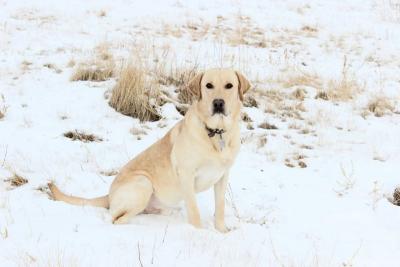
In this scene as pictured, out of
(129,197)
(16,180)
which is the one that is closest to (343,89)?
(129,197)

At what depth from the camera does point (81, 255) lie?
2770mm

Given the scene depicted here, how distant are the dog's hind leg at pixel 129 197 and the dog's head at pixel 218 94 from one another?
26.8 inches

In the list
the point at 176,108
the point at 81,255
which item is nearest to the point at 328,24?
the point at 176,108

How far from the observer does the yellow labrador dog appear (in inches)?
141

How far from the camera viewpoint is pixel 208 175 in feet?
11.9

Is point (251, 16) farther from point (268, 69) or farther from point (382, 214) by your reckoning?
point (382, 214)

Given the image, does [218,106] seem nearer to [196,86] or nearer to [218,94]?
[218,94]

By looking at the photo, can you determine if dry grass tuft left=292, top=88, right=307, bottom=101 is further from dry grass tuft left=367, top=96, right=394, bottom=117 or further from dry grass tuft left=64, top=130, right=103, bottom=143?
dry grass tuft left=64, top=130, right=103, bottom=143

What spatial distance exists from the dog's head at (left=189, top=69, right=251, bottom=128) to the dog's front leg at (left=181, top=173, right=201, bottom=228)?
1.40 ft

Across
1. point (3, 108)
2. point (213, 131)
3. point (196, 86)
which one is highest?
point (196, 86)

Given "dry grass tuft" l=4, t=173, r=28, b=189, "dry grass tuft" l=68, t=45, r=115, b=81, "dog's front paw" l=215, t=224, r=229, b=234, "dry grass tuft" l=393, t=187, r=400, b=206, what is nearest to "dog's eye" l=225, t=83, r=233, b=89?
"dog's front paw" l=215, t=224, r=229, b=234

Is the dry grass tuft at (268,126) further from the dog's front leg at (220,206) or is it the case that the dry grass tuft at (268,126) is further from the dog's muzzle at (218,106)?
the dog's muzzle at (218,106)

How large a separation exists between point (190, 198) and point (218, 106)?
70 centimetres

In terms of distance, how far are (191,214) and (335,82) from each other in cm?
426
